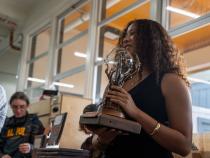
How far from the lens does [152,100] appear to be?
3.33 ft

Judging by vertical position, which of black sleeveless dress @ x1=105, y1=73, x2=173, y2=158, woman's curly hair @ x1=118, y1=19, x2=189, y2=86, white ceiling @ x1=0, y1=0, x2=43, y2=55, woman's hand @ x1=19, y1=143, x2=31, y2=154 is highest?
white ceiling @ x1=0, y1=0, x2=43, y2=55

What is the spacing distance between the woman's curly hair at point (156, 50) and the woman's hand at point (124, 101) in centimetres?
16

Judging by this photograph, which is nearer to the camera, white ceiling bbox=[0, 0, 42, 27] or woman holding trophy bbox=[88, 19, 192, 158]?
woman holding trophy bbox=[88, 19, 192, 158]

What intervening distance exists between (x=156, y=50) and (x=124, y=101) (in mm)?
265

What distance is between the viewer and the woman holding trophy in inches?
36.9

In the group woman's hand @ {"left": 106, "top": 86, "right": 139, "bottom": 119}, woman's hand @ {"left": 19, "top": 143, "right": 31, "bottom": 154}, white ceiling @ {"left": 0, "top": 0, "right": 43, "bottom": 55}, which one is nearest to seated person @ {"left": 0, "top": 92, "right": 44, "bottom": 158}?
woman's hand @ {"left": 19, "top": 143, "right": 31, "bottom": 154}

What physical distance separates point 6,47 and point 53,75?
6.86 feet

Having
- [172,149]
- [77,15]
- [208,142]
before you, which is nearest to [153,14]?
[208,142]

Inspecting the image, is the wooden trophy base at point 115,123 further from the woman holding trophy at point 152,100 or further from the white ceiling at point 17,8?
the white ceiling at point 17,8

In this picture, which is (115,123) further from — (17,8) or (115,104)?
(17,8)

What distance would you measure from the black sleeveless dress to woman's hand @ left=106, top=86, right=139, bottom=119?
0.26 feet

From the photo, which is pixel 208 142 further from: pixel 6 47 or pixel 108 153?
pixel 6 47

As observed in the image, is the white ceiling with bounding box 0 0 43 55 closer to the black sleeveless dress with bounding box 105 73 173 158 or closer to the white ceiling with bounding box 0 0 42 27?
the white ceiling with bounding box 0 0 42 27

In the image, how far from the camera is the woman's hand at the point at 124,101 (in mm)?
926
